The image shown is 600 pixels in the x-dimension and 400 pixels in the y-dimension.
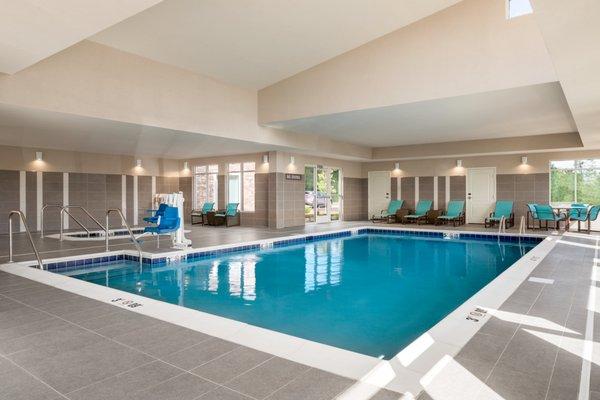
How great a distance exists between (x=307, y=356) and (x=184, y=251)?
492 centimetres

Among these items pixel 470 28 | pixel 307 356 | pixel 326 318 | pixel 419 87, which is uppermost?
pixel 470 28

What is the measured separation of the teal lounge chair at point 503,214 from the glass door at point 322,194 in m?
4.91

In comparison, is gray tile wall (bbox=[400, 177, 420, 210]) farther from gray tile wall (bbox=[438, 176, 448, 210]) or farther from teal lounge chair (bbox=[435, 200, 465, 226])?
teal lounge chair (bbox=[435, 200, 465, 226])

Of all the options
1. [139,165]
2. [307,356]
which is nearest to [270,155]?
[139,165]

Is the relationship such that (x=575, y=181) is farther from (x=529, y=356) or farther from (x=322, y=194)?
(x=529, y=356)

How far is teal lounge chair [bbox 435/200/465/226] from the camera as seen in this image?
1217cm

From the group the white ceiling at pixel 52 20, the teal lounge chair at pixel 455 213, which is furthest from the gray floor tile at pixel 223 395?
the teal lounge chair at pixel 455 213

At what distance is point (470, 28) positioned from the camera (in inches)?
254

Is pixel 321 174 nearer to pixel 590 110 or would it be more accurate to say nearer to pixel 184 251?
pixel 184 251

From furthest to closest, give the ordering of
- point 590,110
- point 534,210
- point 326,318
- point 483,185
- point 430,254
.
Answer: point 483,185 < point 534,210 < point 430,254 < point 590,110 < point 326,318

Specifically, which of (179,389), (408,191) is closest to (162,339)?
(179,389)

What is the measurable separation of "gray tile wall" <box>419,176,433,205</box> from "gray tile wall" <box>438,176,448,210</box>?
10.5 inches

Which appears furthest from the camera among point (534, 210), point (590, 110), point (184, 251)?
point (534, 210)

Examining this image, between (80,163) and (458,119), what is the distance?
1032 cm
